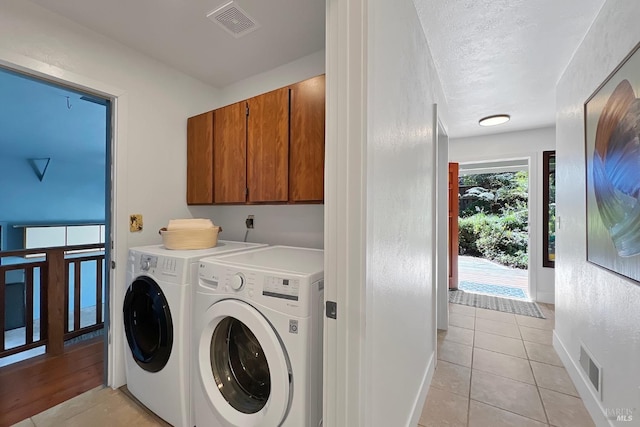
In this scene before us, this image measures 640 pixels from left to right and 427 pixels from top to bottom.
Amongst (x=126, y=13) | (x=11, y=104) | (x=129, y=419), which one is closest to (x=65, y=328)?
(x=129, y=419)

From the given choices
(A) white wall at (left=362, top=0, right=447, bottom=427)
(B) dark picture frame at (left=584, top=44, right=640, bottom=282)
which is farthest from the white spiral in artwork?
(A) white wall at (left=362, top=0, right=447, bottom=427)

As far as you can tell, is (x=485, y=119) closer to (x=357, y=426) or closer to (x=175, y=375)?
(x=357, y=426)

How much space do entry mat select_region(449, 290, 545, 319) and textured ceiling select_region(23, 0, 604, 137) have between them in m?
2.53

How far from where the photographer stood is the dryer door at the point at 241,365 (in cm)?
109

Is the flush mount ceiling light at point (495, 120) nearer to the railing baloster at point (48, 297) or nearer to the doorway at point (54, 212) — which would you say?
the doorway at point (54, 212)

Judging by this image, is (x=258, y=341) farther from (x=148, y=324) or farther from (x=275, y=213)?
(x=275, y=213)

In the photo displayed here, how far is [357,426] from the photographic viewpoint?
86cm

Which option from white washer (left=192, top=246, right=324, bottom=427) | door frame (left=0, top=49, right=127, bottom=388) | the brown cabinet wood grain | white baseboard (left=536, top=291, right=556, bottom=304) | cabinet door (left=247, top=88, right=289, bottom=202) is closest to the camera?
white washer (left=192, top=246, right=324, bottom=427)

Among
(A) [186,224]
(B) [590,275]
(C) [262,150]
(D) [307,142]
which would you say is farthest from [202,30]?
(B) [590,275]

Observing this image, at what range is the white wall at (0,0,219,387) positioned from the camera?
1522 millimetres

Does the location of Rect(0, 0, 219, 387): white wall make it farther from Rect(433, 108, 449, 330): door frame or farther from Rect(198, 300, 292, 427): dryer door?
Rect(433, 108, 449, 330): door frame

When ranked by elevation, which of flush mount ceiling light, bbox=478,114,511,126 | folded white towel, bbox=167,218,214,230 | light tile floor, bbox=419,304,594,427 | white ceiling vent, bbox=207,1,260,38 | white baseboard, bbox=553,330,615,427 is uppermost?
white ceiling vent, bbox=207,1,260,38

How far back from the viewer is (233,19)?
1659 mm

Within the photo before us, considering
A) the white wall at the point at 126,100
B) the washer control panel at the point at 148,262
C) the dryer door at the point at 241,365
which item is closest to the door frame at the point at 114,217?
the white wall at the point at 126,100
